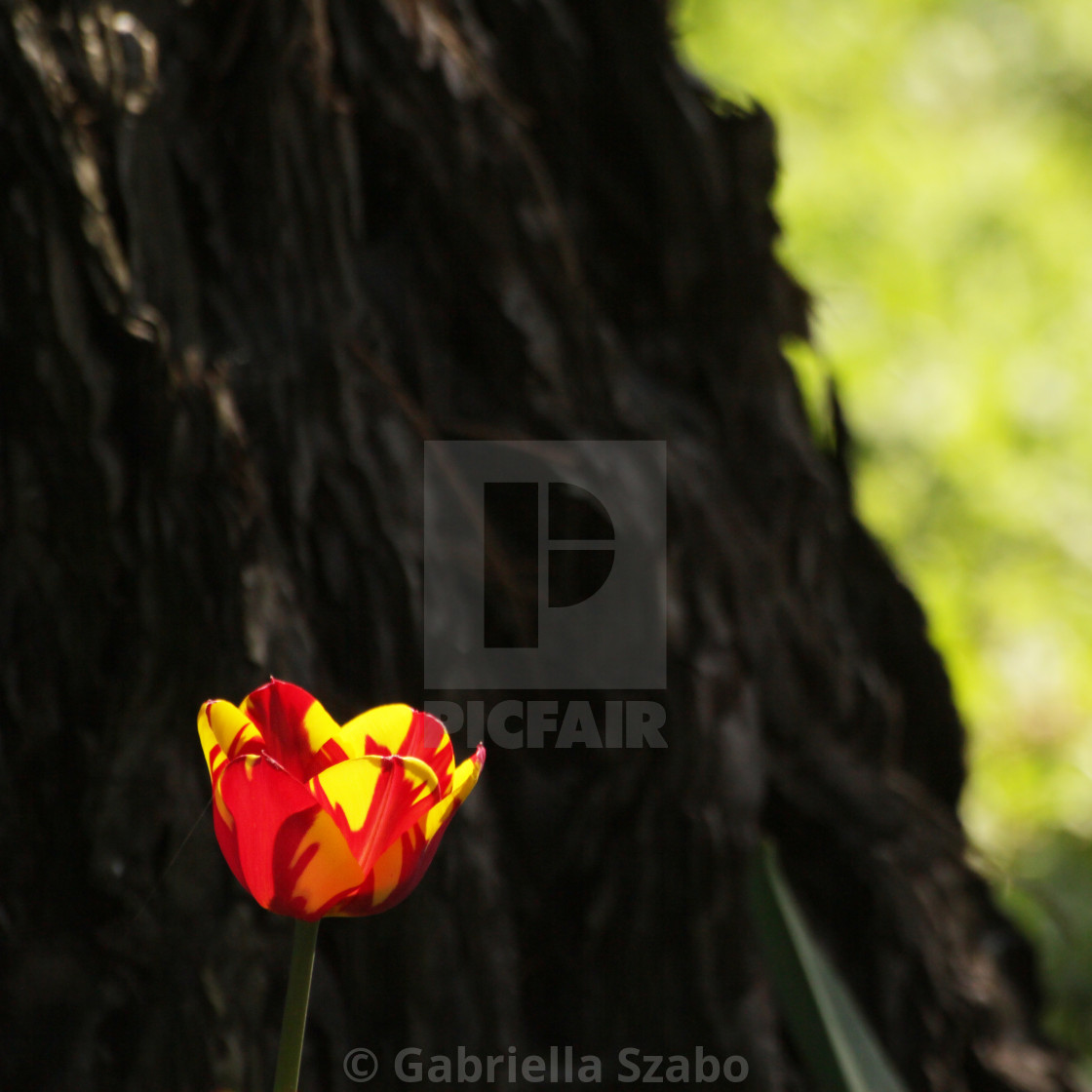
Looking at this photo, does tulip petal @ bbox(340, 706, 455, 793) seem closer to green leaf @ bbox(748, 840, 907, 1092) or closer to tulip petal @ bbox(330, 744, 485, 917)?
tulip petal @ bbox(330, 744, 485, 917)

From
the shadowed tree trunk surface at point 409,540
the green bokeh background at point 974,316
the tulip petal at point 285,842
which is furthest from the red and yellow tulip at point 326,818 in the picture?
the green bokeh background at point 974,316

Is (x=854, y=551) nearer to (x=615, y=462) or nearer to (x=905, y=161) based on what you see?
(x=615, y=462)

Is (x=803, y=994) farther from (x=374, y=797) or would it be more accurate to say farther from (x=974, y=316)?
(x=974, y=316)

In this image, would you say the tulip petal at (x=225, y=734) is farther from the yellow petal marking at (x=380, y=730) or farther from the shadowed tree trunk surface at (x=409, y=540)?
the shadowed tree trunk surface at (x=409, y=540)

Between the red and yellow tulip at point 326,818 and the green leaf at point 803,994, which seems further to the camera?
the green leaf at point 803,994

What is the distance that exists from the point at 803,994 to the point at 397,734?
367mm

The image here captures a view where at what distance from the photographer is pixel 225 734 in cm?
42

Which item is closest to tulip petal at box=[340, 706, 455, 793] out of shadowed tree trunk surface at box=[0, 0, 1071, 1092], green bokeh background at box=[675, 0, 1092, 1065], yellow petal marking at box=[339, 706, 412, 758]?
yellow petal marking at box=[339, 706, 412, 758]

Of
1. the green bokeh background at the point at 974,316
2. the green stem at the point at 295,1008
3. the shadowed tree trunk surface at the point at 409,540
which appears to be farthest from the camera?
the green bokeh background at the point at 974,316

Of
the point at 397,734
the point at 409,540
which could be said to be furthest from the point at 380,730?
the point at 409,540

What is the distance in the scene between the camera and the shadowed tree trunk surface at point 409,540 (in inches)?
24.8

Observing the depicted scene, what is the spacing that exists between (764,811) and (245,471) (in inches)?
18.8

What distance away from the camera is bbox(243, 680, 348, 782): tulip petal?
0.44 m

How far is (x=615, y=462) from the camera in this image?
85 cm
